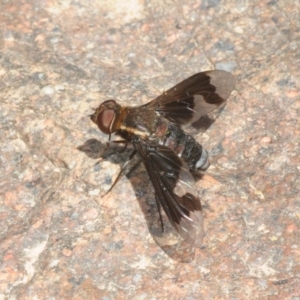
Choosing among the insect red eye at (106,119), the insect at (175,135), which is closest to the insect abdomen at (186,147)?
the insect at (175,135)

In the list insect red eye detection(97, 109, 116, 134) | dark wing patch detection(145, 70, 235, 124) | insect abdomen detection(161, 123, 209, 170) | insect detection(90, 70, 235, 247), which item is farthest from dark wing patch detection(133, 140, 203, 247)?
dark wing patch detection(145, 70, 235, 124)

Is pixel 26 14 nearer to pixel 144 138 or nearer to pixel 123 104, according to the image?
pixel 123 104

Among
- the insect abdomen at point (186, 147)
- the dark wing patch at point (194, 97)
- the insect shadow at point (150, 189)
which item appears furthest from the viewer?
the dark wing patch at point (194, 97)

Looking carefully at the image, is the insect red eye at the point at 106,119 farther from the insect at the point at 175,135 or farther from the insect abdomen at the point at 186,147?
the insect abdomen at the point at 186,147

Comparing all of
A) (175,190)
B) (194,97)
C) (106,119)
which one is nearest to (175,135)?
(194,97)

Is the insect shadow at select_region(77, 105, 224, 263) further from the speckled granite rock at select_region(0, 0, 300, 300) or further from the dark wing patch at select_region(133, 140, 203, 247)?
the dark wing patch at select_region(133, 140, 203, 247)

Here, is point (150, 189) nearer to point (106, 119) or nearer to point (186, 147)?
point (186, 147)
